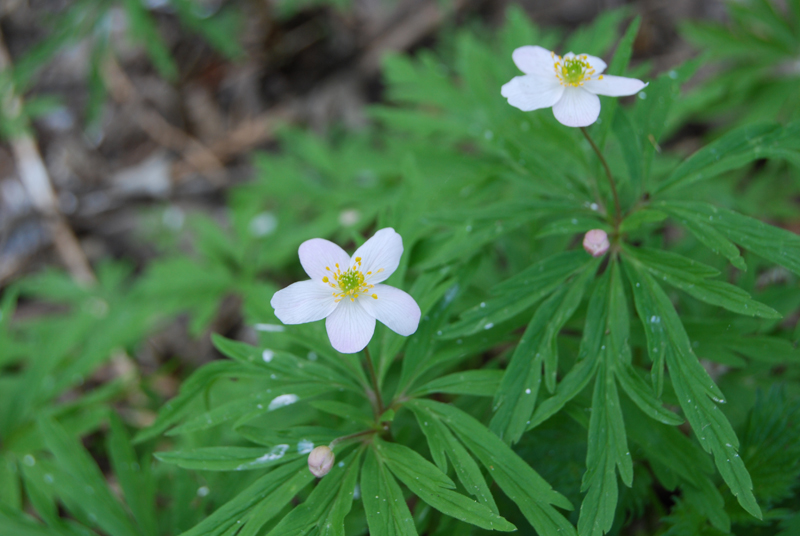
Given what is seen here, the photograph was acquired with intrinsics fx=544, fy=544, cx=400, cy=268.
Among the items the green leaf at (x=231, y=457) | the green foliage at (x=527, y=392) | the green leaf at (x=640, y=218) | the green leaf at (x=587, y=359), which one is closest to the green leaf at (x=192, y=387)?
the green foliage at (x=527, y=392)

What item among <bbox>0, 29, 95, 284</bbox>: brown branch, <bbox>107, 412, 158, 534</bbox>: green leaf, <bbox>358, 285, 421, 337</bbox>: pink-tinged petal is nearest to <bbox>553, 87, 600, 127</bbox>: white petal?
<bbox>358, 285, 421, 337</bbox>: pink-tinged petal

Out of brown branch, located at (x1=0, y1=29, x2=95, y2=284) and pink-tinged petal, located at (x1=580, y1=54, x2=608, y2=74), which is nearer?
pink-tinged petal, located at (x1=580, y1=54, x2=608, y2=74)

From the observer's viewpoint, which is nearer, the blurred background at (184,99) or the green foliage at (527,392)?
the green foliage at (527,392)

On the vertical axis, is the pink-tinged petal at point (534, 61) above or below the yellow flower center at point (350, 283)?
above

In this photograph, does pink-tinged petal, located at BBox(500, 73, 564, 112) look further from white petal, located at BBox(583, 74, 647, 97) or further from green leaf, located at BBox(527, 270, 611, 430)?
green leaf, located at BBox(527, 270, 611, 430)

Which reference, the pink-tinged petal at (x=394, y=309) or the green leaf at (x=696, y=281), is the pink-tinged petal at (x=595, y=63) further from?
the pink-tinged petal at (x=394, y=309)

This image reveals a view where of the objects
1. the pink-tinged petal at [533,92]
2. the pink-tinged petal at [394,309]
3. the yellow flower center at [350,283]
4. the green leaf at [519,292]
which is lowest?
the green leaf at [519,292]
